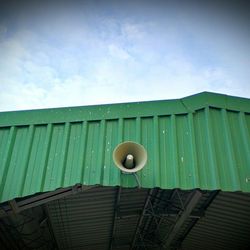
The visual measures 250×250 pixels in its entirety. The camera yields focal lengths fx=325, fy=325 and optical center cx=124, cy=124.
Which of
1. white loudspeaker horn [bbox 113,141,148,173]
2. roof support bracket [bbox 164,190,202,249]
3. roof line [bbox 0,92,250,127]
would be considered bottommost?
roof support bracket [bbox 164,190,202,249]

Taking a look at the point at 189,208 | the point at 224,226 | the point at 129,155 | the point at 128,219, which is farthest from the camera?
the point at 128,219

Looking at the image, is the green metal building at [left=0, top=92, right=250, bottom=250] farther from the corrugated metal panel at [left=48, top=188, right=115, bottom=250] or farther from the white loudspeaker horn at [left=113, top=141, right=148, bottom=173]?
the corrugated metal panel at [left=48, top=188, right=115, bottom=250]

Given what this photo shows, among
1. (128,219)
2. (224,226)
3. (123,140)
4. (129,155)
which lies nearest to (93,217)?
(128,219)

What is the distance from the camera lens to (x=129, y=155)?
17.6 ft

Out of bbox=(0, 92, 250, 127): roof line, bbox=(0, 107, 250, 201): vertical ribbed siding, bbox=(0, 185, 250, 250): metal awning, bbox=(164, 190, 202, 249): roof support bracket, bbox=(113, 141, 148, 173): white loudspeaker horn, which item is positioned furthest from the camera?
bbox=(0, 185, 250, 250): metal awning

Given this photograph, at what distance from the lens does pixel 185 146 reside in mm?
5895

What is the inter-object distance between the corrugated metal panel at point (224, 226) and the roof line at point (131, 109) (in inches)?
97.5

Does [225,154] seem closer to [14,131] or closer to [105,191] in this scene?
[105,191]

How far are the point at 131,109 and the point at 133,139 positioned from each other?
64 centimetres

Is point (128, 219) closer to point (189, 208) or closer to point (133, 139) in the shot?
point (189, 208)

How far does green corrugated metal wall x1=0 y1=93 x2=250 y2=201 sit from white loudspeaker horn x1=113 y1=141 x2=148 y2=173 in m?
0.28

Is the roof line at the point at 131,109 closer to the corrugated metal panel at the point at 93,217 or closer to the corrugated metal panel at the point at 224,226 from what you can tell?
the corrugated metal panel at the point at 93,217

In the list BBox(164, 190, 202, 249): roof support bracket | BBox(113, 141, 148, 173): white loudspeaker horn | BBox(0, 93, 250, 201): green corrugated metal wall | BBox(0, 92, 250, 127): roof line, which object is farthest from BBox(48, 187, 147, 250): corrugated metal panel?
BBox(113, 141, 148, 173): white loudspeaker horn

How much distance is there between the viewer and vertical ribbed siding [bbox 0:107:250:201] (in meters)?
5.57
